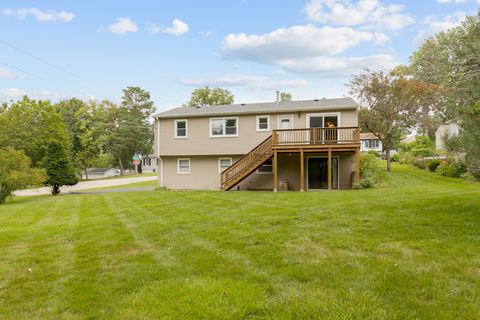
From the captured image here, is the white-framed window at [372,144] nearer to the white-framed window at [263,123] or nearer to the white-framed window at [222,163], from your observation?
the white-framed window at [263,123]

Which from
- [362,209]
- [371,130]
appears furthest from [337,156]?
[362,209]

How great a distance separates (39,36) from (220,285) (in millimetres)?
21124

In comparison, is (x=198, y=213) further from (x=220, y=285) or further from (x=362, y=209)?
(x=220, y=285)

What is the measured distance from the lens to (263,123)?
19500 millimetres

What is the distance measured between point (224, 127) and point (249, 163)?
130 inches

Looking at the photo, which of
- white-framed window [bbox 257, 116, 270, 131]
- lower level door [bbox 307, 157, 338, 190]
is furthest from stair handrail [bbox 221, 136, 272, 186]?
lower level door [bbox 307, 157, 338, 190]

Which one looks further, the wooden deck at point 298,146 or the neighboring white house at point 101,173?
the neighboring white house at point 101,173

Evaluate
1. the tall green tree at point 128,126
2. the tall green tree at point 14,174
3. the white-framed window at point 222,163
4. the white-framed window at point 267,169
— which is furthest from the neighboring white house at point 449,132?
the tall green tree at point 128,126

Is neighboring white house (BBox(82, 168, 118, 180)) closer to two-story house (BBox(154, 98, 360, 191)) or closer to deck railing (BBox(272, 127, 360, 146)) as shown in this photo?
two-story house (BBox(154, 98, 360, 191))

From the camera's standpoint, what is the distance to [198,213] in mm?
9484

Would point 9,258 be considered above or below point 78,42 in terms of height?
below

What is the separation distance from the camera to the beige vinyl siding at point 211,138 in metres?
19.3

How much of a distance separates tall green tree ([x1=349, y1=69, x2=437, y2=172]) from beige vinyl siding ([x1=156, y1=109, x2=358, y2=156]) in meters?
5.06

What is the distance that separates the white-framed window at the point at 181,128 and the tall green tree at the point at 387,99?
1167 centimetres
